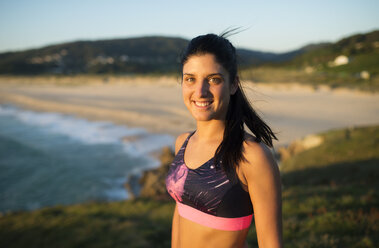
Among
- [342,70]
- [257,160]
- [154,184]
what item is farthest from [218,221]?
[342,70]

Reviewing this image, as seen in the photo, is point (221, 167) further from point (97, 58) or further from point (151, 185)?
point (97, 58)

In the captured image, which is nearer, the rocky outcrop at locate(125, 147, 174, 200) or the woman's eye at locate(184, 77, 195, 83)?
the woman's eye at locate(184, 77, 195, 83)

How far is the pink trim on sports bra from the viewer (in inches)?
70.4

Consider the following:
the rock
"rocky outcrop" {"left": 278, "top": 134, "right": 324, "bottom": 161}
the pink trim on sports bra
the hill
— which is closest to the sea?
the rock

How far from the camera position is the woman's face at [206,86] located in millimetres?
1840

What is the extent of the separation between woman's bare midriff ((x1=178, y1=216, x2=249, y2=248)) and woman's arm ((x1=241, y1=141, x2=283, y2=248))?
218mm

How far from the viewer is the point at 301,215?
5500mm

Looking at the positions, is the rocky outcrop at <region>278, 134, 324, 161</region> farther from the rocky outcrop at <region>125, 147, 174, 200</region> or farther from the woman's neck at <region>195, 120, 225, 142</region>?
the woman's neck at <region>195, 120, 225, 142</region>

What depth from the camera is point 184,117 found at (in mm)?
25844

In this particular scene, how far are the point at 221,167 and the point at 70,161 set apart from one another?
18.3 meters

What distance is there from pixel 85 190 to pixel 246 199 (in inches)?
536

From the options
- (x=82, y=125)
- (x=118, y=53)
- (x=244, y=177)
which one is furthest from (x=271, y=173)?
(x=118, y=53)

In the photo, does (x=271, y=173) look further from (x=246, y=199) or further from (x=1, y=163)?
(x=1, y=163)

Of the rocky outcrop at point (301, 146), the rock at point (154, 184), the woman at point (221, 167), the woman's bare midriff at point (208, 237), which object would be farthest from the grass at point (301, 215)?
the woman at point (221, 167)
